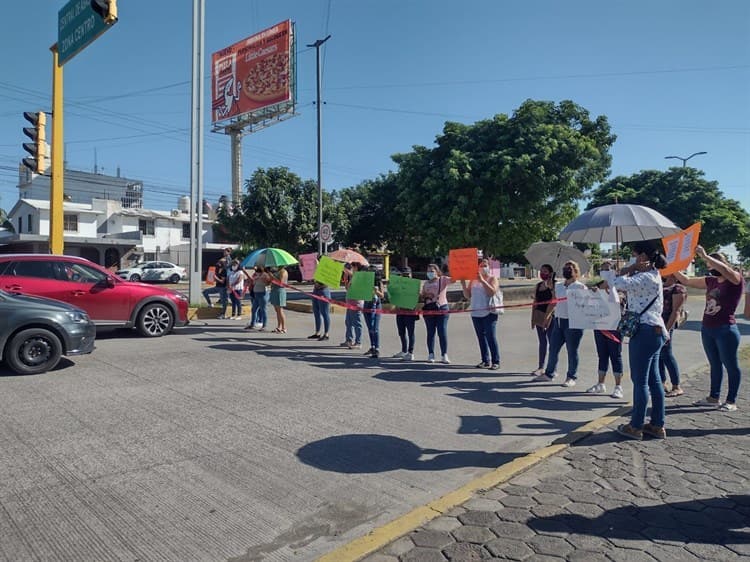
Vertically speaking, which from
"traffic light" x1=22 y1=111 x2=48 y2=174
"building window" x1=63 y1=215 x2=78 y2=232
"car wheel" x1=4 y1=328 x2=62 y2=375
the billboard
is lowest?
"car wheel" x1=4 y1=328 x2=62 y2=375

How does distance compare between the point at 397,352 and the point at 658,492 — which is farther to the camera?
the point at 397,352

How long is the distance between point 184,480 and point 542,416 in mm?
3886

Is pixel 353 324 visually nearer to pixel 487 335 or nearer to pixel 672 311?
pixel 487 335

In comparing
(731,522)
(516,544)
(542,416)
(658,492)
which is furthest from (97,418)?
(731,522)

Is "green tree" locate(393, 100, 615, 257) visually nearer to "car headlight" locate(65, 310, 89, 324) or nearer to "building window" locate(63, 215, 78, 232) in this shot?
"car headlight" locate(65, 310, 89, 324)

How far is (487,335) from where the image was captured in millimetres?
8547

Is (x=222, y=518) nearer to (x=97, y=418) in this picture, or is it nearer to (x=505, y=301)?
(x=97, y=418)

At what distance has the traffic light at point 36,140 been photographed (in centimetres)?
1207

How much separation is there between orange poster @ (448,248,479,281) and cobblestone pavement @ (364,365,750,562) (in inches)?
150

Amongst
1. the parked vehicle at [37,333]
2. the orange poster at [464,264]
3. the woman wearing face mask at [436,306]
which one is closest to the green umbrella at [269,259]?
the woman wearing face mask at [436,306]

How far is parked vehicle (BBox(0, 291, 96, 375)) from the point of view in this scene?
716 cm

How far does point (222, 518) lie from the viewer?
3482 millimetres

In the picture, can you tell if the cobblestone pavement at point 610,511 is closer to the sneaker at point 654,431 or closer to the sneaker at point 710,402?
the sneaker at point 654,431

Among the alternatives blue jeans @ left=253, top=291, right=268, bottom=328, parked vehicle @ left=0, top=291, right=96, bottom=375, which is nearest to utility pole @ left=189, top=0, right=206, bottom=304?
blue jeans @ left=253, top=291, right=268, bottom=328
